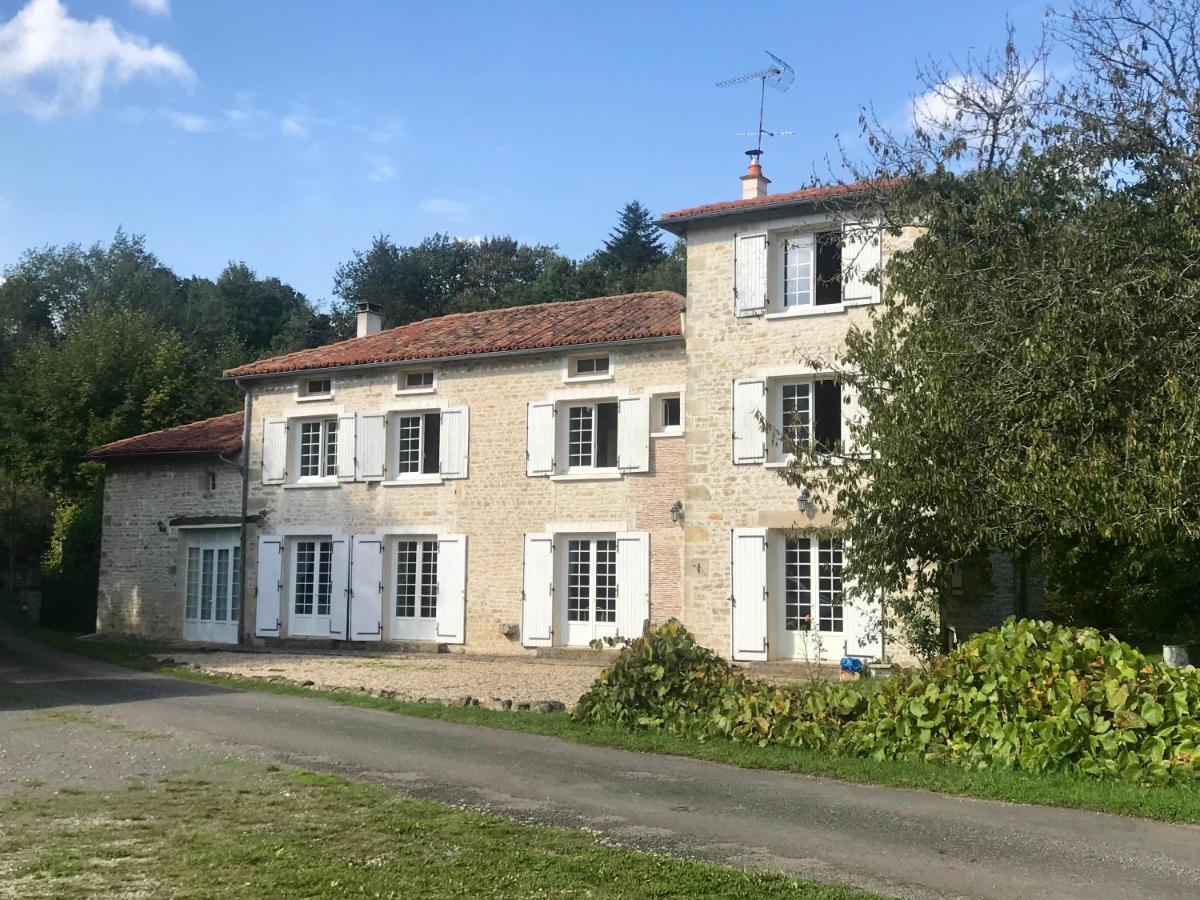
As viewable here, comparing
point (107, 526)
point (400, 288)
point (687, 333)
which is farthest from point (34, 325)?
point (687, 333)

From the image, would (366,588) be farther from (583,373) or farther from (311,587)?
(583,373)

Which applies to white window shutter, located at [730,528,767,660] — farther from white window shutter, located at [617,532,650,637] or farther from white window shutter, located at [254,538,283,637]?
white window shutter, located at [254,538,283,637]

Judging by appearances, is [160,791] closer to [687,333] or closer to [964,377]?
[964,377]

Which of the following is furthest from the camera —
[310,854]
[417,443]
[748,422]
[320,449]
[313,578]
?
[320,449]

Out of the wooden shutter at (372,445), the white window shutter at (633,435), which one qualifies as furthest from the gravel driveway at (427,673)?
the wooden shutter at (372,445)

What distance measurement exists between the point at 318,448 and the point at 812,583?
33.0 ft

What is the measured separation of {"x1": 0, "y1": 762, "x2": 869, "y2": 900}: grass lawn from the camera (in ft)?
17.4

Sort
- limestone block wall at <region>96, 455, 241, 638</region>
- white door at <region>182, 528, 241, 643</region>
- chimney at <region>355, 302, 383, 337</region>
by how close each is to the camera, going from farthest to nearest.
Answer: chimney at <region>355, 302, 383, 337</region> < limestone block wall at <region>96, 455, 241, 638</region> < white door at <region>182, 528, 241, 643</region>

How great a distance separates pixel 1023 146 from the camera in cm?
1156

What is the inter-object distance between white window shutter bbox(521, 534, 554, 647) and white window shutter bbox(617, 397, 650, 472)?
1.84 meters

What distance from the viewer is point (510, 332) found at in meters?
20.3

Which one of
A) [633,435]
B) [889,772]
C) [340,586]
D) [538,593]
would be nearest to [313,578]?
[340,586]

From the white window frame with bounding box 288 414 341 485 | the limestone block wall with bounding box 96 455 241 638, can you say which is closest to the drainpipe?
the limestone block wall with bounding box 96 455 241 638

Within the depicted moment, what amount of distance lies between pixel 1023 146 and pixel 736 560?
7.10 metres
